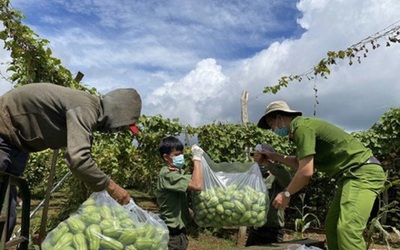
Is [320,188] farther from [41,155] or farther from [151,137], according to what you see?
[41,155]

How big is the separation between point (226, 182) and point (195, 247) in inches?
121

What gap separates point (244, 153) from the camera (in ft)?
24.0

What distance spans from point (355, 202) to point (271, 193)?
835mm

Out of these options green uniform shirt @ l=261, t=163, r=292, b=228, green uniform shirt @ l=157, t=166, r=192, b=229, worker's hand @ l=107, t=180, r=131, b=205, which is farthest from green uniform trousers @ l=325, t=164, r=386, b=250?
worker's hand @ l=107, t=180, r=131, b=205

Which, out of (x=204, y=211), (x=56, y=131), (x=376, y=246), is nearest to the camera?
(x=56, y=131)

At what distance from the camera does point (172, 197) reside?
11.1 ft

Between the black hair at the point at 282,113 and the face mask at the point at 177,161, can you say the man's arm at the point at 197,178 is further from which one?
the black hair at the point at 282,113

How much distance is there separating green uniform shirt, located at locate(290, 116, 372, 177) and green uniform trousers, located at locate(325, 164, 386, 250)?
0.23ft

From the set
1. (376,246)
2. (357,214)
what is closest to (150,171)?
(376,246)

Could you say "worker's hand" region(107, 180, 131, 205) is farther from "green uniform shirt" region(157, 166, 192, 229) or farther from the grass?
the grass

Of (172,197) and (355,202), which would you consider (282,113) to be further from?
(172,197)

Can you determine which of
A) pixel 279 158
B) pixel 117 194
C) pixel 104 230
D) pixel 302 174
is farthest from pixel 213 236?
pixel 104 230

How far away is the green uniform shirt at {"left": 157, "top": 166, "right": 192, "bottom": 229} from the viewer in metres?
3.31

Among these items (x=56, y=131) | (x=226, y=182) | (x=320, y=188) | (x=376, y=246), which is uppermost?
(x=56, y=131)
